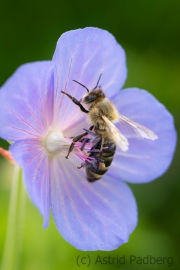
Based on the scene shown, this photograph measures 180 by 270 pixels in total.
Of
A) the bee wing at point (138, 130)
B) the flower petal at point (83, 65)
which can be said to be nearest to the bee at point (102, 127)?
the bee wing at point (138, 130)

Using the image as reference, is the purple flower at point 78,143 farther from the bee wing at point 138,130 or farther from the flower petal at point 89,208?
the bee wing at point 138,130

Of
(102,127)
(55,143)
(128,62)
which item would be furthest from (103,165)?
(128,62)

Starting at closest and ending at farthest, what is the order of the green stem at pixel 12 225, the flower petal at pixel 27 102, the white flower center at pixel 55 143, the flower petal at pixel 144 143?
the flower petal at pixel 27 102, the green stem at pixel 12 225, the white flower center at pixel 55 143, the flower petal at pixel 144 143

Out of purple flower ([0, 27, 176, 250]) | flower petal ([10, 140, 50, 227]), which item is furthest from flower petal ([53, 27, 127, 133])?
flower petal ([10, 140, 50, 227])

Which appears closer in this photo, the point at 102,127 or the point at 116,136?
the point at 116,136

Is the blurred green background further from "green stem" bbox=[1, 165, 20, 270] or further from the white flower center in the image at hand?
the white flower center

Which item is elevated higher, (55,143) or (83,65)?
(83,65)

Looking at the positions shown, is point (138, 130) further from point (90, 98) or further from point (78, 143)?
point (78, 143)
